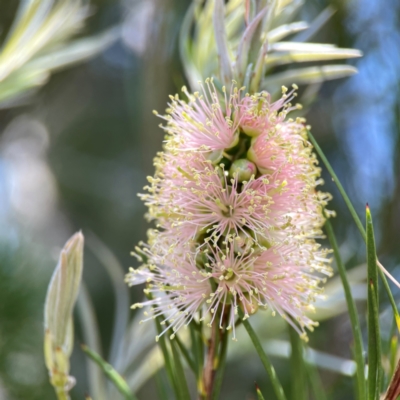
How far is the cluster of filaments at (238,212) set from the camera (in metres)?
0.38

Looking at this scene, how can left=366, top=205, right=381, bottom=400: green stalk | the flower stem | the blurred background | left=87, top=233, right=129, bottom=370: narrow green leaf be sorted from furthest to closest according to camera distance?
the blurred background, left=87, top=233, right=129, bottom=370: narrow green leaf, the flower stem, left=366, top=205, right=381, bottom=400: green stalk

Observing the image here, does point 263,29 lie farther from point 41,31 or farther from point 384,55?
point 384,55

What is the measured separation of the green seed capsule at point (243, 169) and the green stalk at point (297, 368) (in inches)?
5.2

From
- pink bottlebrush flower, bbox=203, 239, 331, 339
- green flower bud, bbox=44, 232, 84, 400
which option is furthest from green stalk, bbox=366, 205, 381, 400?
green flower bud, bbox=44, 232, 84, 400

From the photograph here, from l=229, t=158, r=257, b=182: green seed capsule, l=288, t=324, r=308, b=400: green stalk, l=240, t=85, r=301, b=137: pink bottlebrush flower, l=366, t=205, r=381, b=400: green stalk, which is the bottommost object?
l=288, t=324, r=308, b=400: green stalk

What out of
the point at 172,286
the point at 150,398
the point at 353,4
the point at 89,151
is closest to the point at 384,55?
the point at 353,4

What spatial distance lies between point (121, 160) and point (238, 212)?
4.43ft

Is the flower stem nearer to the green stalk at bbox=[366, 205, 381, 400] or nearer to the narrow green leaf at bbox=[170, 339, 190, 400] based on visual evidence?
the narrow green leaf at bbox=[170, 339, 190, 400]

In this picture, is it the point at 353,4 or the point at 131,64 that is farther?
the point at 131,64

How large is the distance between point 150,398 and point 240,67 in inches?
31.2

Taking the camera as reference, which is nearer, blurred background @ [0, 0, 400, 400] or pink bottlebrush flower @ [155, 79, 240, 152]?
pink bottlebrush flower @ [155, 79, 240, 152]

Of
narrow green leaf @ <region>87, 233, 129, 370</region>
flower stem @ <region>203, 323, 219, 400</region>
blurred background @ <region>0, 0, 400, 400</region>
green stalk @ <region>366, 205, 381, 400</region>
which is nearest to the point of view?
green stalk @ <region>366, 205, 381, 400</region>

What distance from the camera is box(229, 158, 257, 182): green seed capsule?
38cm

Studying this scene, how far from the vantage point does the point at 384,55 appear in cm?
90
